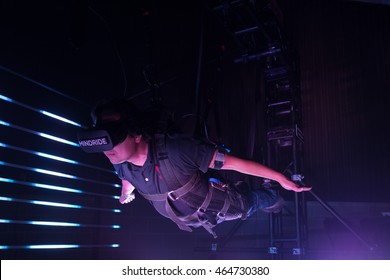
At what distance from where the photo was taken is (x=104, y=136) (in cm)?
186

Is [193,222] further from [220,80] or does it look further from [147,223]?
[220,80]

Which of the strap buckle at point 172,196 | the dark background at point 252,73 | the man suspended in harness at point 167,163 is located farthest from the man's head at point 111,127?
the dark background at point 252,73

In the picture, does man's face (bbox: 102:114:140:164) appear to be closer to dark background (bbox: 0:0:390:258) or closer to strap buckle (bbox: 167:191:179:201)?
strap buckle (bbox: 167:191:179:201)

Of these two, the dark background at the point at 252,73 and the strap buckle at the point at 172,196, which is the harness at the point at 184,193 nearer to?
the strap buckle at the point at 172,196

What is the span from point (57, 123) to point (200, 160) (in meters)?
1.54

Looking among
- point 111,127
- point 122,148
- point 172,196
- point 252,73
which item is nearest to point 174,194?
point 172,196

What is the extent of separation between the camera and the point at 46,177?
3051 millimetres

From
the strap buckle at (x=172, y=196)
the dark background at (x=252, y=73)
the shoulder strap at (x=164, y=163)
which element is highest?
the dark background at (x=252, y=73)

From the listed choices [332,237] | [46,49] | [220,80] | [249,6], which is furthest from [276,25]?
[332,237]

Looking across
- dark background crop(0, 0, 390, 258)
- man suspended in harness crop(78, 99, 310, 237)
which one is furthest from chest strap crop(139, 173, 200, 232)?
dark background crop(0, 0, 390, 258)

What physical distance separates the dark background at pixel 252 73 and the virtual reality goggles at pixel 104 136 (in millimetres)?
1239

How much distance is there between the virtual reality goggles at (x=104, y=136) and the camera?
1861 mm

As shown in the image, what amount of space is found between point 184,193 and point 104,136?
0.70 meters

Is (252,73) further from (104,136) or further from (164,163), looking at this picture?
(104,136)
